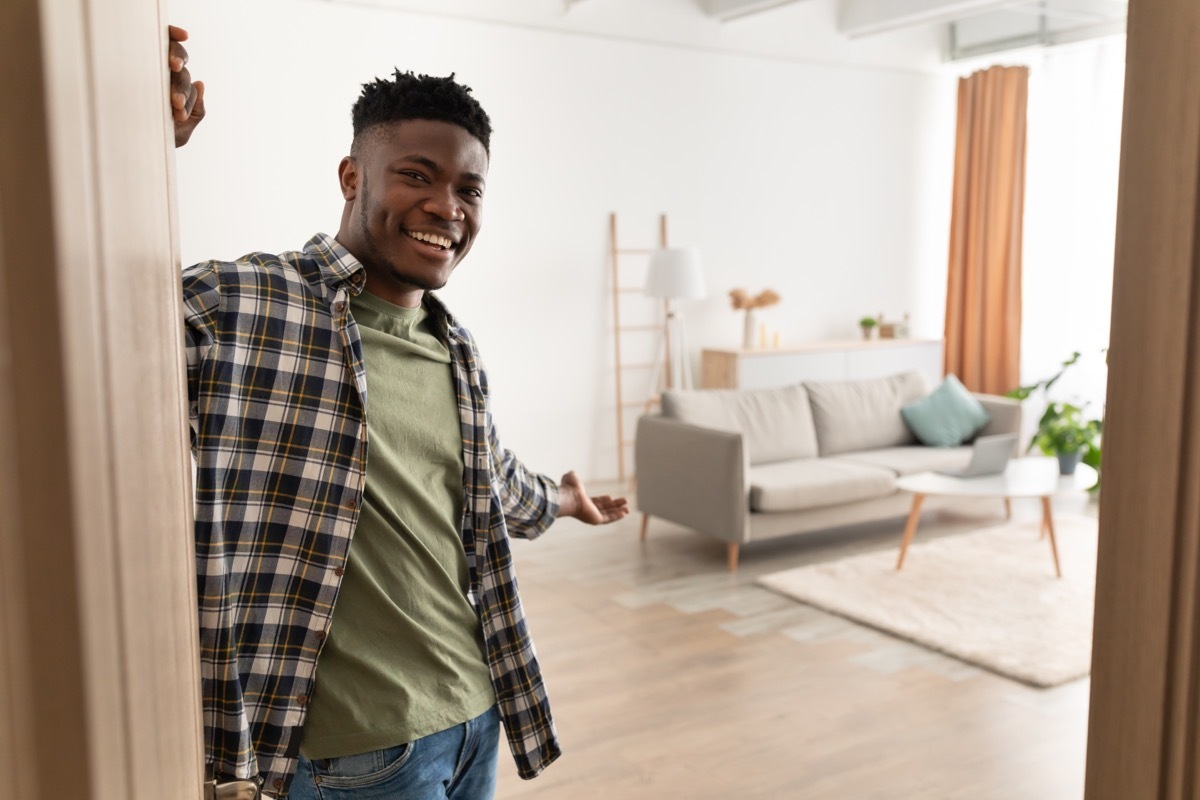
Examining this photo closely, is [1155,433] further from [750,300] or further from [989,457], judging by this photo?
[750,300]

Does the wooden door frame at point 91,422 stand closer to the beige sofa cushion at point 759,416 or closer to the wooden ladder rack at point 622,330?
the beige sofa cushion at point 759,416

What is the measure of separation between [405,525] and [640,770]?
2.07 m

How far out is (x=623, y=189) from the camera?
737 centimetres

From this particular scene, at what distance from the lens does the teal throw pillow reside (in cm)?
642

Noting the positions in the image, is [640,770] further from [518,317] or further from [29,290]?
[518,317]

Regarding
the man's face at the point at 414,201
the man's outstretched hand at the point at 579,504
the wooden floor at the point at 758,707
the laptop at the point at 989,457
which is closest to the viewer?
the man's face at the point at 414,201

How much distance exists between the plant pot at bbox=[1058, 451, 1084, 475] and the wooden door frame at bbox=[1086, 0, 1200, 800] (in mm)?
4875

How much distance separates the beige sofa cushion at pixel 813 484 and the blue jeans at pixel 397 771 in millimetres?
4025

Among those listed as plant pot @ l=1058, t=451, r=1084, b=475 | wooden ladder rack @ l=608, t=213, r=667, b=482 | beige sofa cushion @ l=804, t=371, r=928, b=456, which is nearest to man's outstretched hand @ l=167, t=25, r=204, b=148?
plant pot @ l=1058, t=451, r=1084, b=475

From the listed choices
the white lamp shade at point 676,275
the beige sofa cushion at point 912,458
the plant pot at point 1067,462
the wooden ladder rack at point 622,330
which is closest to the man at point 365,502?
the plant pot at point 1067,462

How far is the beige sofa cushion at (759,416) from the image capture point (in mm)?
5675

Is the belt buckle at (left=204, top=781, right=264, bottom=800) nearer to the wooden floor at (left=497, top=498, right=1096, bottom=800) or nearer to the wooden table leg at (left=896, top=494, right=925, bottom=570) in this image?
the wooden floor at (left=497, top=498, right=1096, bottom=800)

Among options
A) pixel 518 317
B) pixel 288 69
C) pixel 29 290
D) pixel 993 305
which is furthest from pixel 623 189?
pixel 29 290

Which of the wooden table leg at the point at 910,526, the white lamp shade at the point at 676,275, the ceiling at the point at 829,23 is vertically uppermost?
the ceiling at the point at 829,23
